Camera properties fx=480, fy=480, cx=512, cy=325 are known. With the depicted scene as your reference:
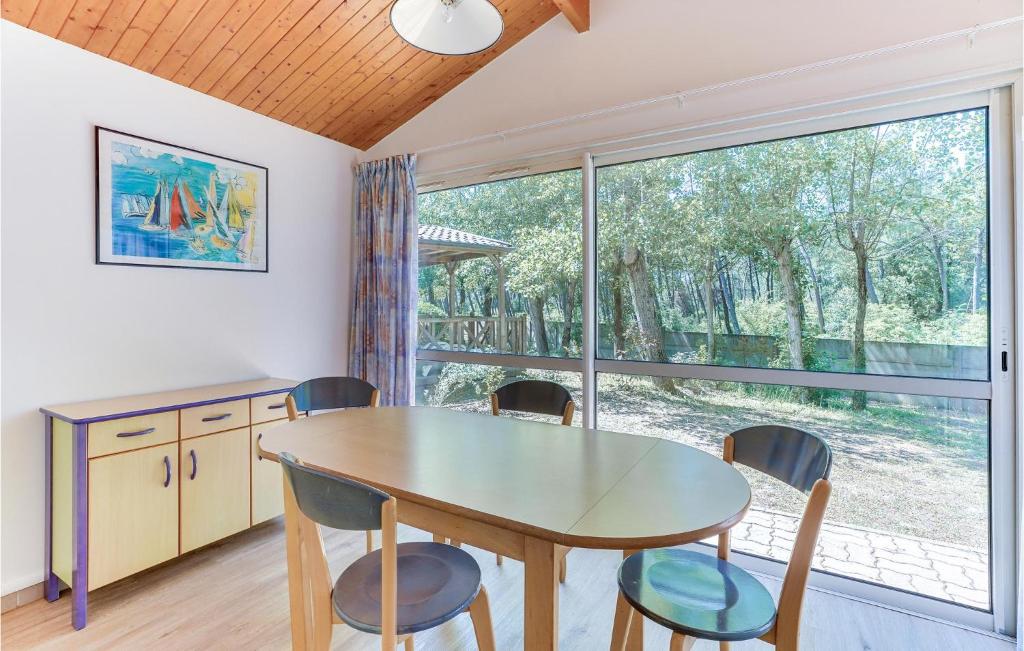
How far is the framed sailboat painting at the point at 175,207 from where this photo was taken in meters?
2.35

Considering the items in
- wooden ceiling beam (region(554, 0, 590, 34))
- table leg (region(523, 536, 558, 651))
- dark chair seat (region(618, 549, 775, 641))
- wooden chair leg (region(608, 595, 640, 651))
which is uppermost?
wooden ceiling beam (region(554, 0, 590, 34))

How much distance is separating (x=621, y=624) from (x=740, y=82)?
2322 millimetres

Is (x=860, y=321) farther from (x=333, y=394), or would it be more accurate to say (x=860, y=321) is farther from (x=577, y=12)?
(x=333, y=394)

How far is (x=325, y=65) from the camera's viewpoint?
2736 mm

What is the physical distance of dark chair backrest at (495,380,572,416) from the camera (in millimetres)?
2207

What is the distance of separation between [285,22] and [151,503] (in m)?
2.37

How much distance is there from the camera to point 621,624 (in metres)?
1.47

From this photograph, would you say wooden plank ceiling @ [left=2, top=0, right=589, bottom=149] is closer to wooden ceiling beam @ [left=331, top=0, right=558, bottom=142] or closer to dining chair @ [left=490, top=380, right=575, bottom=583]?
wooden ceiling beam @ [left=331, top=0, right=558, bottom=142]

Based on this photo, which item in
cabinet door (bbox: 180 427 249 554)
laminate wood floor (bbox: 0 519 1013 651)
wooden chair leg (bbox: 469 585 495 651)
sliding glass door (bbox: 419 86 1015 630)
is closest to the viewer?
wooden chair leg (bbox: 469 585 495 651)

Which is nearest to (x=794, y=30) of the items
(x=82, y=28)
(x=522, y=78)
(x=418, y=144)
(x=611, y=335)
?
(x=522, y=78)

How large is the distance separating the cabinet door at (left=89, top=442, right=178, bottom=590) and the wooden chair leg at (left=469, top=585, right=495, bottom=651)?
165 cm

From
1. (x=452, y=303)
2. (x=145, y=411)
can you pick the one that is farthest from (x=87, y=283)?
(x=452, y=303)

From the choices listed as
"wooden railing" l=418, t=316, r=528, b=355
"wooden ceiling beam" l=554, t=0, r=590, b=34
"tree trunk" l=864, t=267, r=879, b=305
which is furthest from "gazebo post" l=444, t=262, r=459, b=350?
"tree trunk" l=864, t=267, r=879, b=305

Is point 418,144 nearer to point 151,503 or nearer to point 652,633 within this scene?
point 151,503
